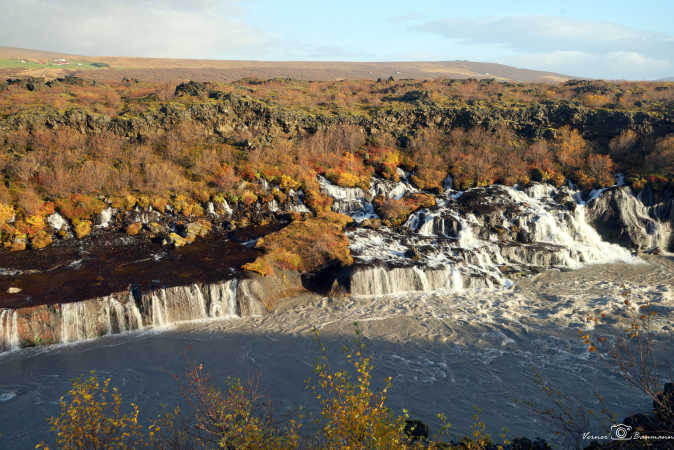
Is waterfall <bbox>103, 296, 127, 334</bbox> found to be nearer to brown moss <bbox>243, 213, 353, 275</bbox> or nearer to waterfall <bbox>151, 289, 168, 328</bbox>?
waterfall <bbox>151, 289, 168, 328</bbox>

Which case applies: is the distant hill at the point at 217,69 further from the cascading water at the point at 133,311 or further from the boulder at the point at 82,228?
the cascading water at the point at 133,311

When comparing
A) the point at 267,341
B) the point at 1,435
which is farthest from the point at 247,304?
the point at 1,435

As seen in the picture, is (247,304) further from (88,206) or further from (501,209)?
(501,209)

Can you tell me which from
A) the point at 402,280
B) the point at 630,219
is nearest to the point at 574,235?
the point at 630,219

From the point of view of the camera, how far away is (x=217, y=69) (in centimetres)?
10831

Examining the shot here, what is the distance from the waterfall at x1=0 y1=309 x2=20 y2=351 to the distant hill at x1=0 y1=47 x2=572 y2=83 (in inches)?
2661

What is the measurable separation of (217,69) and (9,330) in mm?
103178

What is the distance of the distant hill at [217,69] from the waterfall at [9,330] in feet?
222

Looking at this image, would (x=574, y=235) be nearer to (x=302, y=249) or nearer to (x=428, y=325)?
(x=428, y=325)

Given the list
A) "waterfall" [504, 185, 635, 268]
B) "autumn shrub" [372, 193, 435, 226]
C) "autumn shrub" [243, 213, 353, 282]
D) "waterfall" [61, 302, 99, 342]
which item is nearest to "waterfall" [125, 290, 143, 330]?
"waterfall" [61, 302, 99, 342]

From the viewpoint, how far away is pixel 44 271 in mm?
22188

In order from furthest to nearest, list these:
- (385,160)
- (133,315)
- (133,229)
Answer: (385,160) < (133,229) < (133,315)

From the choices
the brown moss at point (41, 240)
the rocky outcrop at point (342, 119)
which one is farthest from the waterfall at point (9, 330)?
the rocky outcrop at point (342, 119)

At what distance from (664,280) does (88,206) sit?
38.2m
